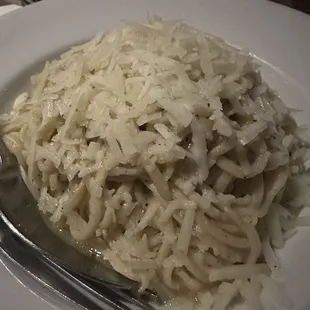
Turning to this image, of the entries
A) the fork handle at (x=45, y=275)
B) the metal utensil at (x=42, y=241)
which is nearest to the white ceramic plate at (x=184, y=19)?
the metal utensil at (x=42, y=241)

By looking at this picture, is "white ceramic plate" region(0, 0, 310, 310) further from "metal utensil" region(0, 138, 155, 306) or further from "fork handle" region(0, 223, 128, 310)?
"fork handle" region(0, 223, 128, 310)

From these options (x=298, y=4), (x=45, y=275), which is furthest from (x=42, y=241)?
(x=298, y=4)

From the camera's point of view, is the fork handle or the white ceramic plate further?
the white ceramic plate

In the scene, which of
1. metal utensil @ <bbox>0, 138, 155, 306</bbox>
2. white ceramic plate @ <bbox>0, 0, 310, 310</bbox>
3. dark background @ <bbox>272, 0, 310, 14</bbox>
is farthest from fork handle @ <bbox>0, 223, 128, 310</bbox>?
dark background @ <bbox>272, 0, 310, 14</bbox>

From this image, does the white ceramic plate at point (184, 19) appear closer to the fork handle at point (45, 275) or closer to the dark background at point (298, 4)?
the dark background at point (298, 4)

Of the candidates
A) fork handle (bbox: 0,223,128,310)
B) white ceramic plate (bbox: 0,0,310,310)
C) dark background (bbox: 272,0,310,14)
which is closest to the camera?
fork handle (bbox: 0,223,128,310)

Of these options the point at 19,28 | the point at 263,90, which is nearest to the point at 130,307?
the point at 263,90

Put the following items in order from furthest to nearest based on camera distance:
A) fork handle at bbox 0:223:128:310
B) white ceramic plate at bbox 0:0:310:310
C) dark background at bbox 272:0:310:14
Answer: dark background at bbox 272:0:310:14, white ceramic plate at bbox 0:0:310:310, fork handle at bbox 0:223:128:310
